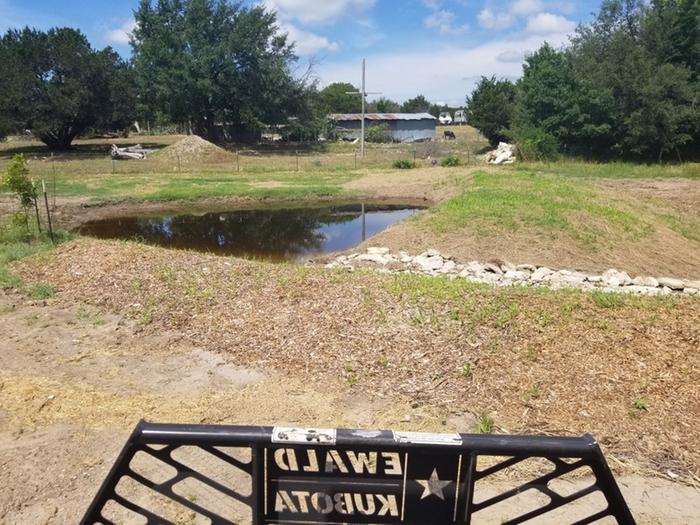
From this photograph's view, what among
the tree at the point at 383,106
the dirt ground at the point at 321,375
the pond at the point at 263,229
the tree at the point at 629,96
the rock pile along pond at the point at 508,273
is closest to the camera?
the dirt ground at the point at 321,375

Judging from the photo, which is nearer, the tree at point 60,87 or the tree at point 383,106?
the tree at point 60,87

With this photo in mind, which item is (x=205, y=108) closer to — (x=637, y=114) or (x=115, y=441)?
(x=637, y=114)

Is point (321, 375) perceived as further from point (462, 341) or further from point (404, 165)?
point (404, 165)

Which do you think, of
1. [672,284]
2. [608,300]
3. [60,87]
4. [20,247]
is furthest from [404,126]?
[608,300]

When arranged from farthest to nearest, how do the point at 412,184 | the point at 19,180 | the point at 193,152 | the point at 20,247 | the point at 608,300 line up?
1. the point at 193,152
2. the point at 412,184
3. the point at 19,180
4. the point at 20,247
5. the point at 608,300

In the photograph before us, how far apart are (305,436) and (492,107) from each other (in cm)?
4322

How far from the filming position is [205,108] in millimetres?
44031

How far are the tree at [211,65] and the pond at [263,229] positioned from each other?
83.0 ft

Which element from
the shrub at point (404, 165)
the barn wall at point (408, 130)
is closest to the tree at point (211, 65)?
the barn wall at point (408, 130)

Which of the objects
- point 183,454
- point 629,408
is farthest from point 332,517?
point 629,408

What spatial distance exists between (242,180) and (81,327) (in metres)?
19.1

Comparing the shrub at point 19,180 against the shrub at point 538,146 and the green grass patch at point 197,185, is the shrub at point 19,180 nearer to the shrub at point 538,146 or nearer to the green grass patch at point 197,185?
the green grass patch at point 197,185

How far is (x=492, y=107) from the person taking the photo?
42.3 m

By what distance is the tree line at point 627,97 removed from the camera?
94.7ft
